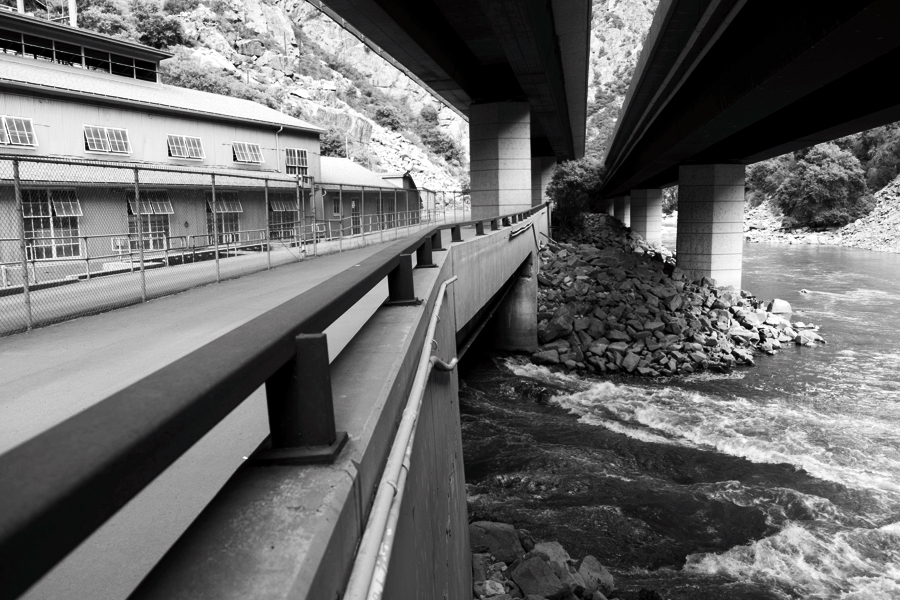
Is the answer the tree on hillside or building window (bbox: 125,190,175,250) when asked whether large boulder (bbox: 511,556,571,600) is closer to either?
building window (bbox: 125,190,175,250)

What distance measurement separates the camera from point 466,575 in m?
6.57

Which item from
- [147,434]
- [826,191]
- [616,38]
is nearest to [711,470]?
[147,434]

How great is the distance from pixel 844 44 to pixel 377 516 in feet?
36.1

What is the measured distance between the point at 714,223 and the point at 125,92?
2564 centimetres

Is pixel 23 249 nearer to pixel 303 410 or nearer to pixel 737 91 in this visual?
pixel 303 410

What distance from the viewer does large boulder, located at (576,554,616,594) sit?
27.7 feet

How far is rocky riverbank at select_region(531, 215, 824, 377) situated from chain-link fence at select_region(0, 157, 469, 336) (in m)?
7.73

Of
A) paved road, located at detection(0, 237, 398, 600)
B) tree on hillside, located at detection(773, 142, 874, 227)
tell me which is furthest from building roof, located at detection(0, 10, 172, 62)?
tree on hillside, located at detection(773, 142, 874, 227)

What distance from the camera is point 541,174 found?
189 ft

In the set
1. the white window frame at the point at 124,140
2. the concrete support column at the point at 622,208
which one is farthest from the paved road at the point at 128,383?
the concrete support column at the point at 622,208

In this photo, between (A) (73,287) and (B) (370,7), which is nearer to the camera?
(A) (73,287)

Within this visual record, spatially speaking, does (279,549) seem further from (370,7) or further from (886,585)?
(370,7)

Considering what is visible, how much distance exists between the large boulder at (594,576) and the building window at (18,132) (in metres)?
22.1

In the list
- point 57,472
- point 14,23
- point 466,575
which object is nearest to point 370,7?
point 466,575
